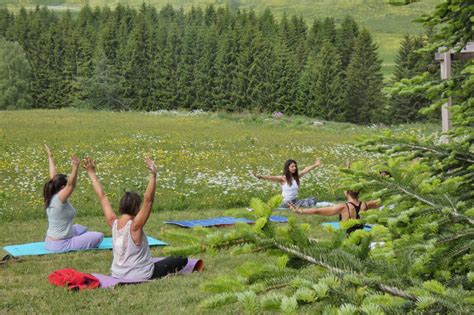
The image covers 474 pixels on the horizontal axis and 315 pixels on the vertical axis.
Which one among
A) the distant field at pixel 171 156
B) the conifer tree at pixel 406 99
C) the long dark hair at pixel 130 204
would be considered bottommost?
the conifer tree at pixel 406 99

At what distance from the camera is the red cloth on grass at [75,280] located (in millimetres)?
9297

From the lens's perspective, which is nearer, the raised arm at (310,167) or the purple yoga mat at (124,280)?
the purple yoga mat at (124,280)

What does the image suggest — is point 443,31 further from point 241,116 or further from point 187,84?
point 187,84

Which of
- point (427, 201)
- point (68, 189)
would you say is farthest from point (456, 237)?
point (68, 189)

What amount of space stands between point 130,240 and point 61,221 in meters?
2.97

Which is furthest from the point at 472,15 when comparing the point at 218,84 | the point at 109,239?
the point at 218,84

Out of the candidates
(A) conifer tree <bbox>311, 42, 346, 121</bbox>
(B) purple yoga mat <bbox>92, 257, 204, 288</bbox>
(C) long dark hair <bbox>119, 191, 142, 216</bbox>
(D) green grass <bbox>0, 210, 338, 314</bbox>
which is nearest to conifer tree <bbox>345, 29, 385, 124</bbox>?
(A) conifer tree <bbox>311, 42, 346, 121</bbox>

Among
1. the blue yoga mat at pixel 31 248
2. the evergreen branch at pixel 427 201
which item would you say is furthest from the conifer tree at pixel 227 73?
the evergreen branch at pixel 427 201

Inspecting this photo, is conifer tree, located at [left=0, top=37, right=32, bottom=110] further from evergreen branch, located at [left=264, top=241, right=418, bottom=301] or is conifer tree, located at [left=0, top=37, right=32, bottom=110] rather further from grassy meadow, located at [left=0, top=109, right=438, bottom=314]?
evergreen branch, located at [left=264, top=241, right=418, bottom=301]

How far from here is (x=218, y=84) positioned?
82688 mm

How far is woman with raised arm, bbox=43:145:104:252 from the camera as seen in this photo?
11836mm

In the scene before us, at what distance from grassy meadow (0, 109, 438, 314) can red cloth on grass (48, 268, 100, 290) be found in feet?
0.47

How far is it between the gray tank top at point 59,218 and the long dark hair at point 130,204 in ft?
9.43

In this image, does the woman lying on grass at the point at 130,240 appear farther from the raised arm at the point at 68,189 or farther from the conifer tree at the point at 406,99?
the conifer tree at the point at 406,99
